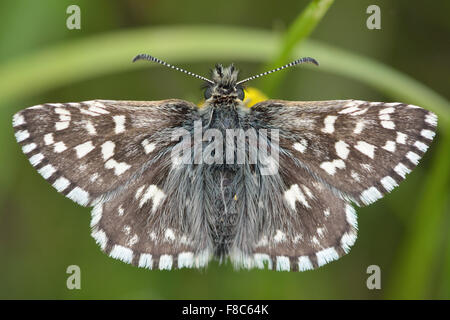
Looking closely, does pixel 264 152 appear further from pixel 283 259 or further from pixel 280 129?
pixel 283 259

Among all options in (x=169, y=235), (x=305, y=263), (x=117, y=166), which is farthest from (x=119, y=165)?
(x=305, y=263)

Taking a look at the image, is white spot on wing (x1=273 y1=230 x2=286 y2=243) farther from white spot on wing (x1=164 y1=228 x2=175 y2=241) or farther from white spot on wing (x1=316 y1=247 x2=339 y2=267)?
white spot on wing (x1=164 y1=228 x2=175 y2=241)

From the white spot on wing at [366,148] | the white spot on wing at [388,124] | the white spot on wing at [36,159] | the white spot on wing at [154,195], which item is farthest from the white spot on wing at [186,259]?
the white spot on wing at [388,124]

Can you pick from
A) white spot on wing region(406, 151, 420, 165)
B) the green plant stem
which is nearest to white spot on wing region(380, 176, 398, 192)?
white spot on wing region(406, 151, 420, 165)

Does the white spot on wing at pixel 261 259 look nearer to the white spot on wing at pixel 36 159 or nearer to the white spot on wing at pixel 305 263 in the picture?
the white spot on wing at pixel 305 263

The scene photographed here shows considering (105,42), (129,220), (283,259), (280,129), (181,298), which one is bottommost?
(181,298)

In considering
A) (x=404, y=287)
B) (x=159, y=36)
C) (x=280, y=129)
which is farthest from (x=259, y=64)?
(x=404, y=287)

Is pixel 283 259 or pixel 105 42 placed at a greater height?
pixel 105 42

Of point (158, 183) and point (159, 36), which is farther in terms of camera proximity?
point (159, 36)

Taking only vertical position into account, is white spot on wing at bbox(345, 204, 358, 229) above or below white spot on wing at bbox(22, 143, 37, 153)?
below
